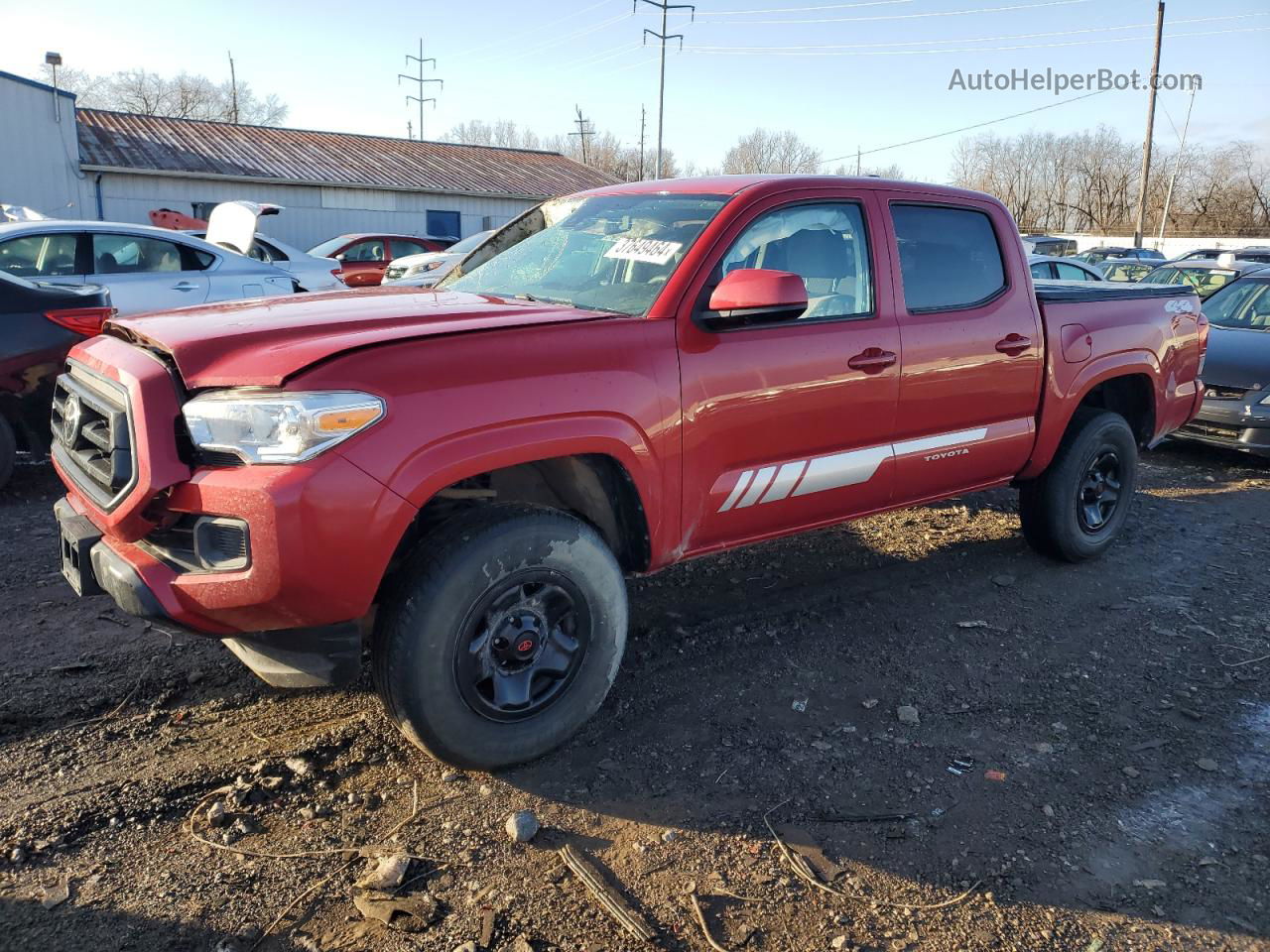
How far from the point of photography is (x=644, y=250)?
11.9 feet

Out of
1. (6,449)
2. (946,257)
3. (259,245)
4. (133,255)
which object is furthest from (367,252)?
(946,257)

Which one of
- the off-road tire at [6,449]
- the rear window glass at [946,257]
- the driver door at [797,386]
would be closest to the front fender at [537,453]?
the driver door at [797,386]

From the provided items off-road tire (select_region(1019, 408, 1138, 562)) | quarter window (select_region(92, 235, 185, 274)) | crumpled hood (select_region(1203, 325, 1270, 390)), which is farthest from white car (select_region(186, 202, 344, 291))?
crumpled hood (select_region(1203, 325, 1270, 390))

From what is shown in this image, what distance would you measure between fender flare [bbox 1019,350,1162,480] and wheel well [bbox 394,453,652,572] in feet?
8.08

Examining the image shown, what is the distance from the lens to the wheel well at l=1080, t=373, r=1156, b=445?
17.5 ft

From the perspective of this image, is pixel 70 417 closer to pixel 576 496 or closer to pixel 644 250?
pixel 576 496

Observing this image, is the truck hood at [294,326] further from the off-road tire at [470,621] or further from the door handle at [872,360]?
the door handle at [872,360]

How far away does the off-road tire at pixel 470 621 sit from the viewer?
2.74 metres

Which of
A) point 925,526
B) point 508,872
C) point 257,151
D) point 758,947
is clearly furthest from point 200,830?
point 257,151

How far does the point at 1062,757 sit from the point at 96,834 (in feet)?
10.2

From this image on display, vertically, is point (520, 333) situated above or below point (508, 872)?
above

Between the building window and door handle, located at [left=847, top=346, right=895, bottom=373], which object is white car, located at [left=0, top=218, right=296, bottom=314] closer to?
door handle, located at [left=847, top=346, right=895, bottom=373]

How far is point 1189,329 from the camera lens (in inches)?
214

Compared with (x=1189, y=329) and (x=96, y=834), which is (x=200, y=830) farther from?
(x=1189, y=329)
